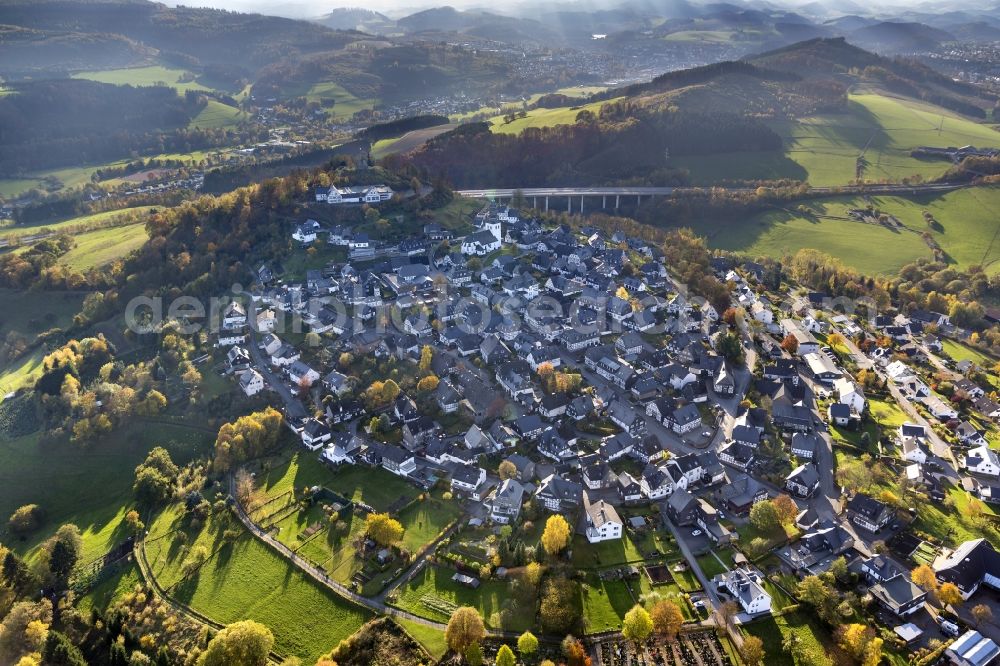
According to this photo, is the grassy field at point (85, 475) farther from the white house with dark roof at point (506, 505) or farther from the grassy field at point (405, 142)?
the grassy field at point (405, 142)

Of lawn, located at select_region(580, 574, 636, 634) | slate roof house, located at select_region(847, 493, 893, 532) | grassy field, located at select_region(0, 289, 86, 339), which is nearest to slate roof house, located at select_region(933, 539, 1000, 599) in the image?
slate roof house, located at select_region(847, 493, 893, 532)

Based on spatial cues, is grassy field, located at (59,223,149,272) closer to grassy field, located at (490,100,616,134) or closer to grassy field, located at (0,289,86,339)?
grassy field, located at (0,289,86,339)

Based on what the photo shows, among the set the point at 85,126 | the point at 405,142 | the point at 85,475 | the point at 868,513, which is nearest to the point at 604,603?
the point at 868,513

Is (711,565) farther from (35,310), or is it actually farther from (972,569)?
(35,310)

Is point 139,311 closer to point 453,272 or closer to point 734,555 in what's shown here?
point 453,272

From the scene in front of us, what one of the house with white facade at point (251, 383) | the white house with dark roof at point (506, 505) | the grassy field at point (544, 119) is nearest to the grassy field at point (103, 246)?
the house with white facade at point (251, 383)

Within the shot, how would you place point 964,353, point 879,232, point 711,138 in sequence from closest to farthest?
point 964,353 → point 879,232 → point 711,138
